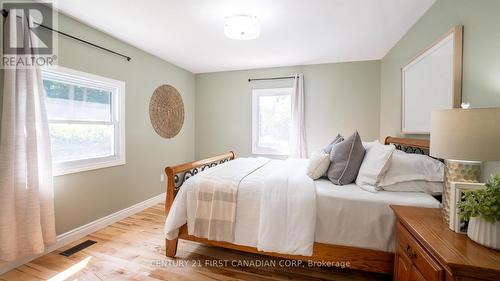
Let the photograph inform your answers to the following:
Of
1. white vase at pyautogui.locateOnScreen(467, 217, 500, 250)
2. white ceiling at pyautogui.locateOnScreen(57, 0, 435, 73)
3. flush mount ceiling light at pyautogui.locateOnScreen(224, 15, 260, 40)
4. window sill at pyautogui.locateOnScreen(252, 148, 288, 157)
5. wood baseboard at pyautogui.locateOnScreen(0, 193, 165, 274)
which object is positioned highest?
white ceiling at pyautogui.locateOnScreen(57, 0, 435, 73)

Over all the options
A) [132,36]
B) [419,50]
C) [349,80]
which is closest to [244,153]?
[349,80]

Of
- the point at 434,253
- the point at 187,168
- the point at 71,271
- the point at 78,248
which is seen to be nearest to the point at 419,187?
the point at 434,253

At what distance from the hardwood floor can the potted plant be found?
3.64 feet

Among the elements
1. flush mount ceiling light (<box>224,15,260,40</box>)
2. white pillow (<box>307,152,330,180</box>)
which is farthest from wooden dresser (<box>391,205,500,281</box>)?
flush mount ceiling light (<box>224,15,260,40</box>)

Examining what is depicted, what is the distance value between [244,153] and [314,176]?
2.37m

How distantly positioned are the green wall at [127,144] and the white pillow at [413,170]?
3.04 m

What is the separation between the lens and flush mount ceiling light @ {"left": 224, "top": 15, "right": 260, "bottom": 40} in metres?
2.10

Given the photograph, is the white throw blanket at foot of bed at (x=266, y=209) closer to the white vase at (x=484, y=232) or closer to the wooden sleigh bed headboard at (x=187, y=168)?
the wooden sleigh bed headboard at (x=187, y=168)

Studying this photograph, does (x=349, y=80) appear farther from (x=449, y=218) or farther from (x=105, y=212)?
(x=105, y=212)

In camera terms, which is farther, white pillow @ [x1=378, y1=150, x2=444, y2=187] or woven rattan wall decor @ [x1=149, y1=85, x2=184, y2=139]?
woven rattan wall decor @ [x1=149, y1=85, x2=184, y2=139]

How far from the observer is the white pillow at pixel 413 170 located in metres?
1.62

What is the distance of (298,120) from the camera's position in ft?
12.3

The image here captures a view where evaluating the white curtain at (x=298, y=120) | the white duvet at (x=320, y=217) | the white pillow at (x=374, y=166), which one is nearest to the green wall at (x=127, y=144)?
the white duvet at (x=320, y=217)

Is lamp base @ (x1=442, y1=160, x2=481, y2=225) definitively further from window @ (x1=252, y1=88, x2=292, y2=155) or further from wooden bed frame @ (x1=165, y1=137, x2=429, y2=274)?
window @ (x1=252, y1=88, x2=292, y2=155)
